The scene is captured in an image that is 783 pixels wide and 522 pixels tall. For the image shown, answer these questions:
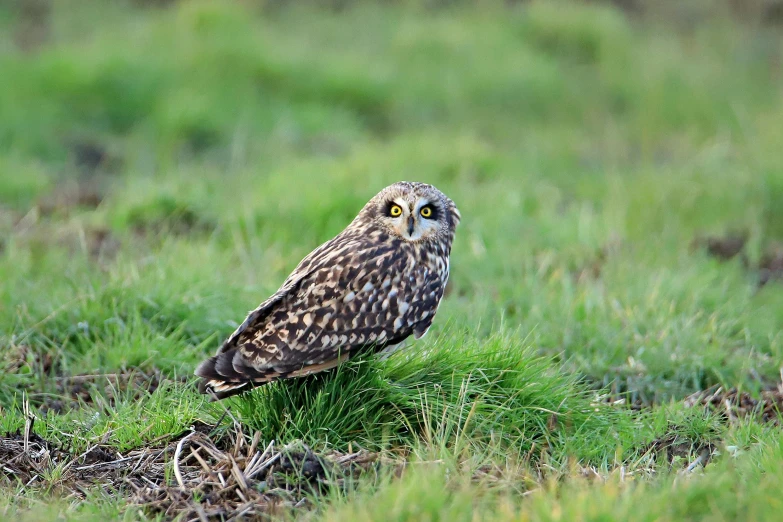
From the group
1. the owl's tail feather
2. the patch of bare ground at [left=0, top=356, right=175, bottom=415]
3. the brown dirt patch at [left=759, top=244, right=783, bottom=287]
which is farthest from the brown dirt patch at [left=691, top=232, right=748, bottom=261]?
the owl's tail feather

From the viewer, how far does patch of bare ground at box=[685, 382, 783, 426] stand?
13.9 feet

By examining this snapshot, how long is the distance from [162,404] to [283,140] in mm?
5363

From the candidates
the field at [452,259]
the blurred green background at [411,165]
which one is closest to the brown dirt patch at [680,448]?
the field at [452,259]

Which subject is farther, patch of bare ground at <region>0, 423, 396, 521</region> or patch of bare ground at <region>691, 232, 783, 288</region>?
patch of bare ground at <region>691, 232, 783, 288</region>

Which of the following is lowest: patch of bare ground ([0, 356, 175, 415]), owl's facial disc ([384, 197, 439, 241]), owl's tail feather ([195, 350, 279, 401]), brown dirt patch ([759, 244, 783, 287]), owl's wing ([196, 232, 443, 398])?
patch of bare ground ([0, 356, 175, 415])

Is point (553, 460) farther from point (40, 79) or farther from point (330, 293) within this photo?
point (40, 79)

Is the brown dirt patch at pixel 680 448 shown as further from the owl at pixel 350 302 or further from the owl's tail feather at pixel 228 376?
the owl's tail feather at pixel 228 376

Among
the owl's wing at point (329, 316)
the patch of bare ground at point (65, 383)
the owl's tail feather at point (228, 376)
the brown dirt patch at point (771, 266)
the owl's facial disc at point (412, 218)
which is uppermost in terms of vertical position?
the owl's facial disc at point (412, 218)

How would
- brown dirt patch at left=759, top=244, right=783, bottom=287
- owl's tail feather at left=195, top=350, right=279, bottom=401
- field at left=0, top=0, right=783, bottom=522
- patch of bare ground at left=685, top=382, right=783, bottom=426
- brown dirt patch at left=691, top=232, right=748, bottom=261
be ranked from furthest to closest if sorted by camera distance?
brown dirt patch at left=691, top=232, right=748, bottom=261 → brown dirt patch at left=759, top=244, right=783, bottom=287 → patch of bare ground at left=685, top=382, right=783, bottom=426 → owl's tail feather at left=195, top=350, right=279, bottom=401 → field at left=0, top=0, right=783, bottom=522

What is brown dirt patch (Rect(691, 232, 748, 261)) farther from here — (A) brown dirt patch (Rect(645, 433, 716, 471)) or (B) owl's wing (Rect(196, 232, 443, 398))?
(B) owl's wing (Rect(196, 232, 443, 398))

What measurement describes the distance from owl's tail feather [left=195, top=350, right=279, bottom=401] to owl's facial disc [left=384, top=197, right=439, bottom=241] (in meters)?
0.82

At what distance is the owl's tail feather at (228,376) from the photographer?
361cm

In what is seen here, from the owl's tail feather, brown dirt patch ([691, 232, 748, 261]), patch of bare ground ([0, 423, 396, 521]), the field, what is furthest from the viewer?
brown dirt patch ([691, 232, 748, 261])

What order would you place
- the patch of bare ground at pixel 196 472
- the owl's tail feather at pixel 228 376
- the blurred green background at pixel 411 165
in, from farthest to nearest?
the blurred green background at pixel 411 165
the owl's tail feather at pixel 228 376
the patch of bare ground at pixel 196 472
